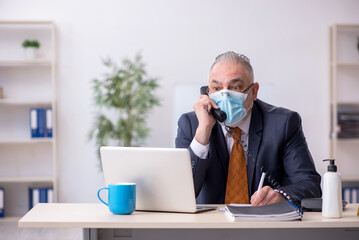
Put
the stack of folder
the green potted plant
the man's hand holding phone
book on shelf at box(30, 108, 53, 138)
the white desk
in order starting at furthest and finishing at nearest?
the stack of folder, book on shelf at box(30, 108, 53, 138), the green potted plant, the man's hand holding phone, the white desk

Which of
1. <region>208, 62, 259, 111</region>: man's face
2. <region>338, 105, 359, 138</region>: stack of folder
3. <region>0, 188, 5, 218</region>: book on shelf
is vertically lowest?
<region>0, 188, 5, 218</region>: book on shelf

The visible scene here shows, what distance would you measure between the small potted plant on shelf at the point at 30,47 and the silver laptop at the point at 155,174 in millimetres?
3291

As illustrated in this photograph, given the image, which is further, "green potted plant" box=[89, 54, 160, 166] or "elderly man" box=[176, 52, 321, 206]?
"green potted plant" box=[89, 54, 160, 166]

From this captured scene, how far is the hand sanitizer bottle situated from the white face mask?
1.87ft

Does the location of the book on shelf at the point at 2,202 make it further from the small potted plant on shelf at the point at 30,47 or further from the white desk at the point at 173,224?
the white desk at the point at 173,224

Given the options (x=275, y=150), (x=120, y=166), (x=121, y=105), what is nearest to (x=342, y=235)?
(x=275, y=150)

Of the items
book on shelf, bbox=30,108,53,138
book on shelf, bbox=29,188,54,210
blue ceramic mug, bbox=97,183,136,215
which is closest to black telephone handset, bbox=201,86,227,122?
blue ceramic mug, bbox=97,183,136,215

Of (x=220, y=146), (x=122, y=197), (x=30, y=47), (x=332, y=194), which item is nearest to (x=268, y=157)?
(x=220, y=146)

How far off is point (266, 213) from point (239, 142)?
643 millimetres

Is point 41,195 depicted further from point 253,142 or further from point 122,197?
point 122,197

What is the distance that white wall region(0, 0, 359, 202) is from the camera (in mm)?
4840

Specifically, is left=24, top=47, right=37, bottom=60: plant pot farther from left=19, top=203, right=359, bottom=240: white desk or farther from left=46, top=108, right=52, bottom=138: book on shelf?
left=19, top=203, right=359, bottom=240: white desk

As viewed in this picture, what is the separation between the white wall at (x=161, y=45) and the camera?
4.84 metres

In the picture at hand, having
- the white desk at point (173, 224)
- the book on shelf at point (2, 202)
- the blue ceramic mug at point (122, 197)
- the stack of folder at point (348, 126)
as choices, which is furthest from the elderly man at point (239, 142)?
the book on shelf at point (2, 202)
